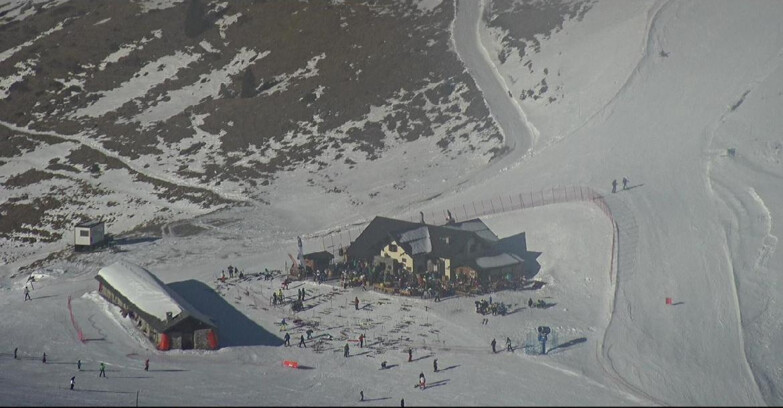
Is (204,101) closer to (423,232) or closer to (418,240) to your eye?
(423,232)

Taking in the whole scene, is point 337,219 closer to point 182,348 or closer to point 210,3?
point 182,348

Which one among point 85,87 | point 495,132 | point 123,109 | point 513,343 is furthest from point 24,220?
point 513,343

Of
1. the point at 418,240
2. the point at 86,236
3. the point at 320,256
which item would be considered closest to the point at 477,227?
the point at 418,240

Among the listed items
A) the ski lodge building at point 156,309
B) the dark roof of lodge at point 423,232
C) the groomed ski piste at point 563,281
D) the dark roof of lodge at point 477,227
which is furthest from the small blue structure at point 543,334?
the ski lodge building at point 156,309

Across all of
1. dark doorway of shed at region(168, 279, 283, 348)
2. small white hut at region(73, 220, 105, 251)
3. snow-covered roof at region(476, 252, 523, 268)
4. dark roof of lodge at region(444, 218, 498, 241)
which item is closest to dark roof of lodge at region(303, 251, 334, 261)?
dark doorway of shed at region(168, 279, 283, 348)

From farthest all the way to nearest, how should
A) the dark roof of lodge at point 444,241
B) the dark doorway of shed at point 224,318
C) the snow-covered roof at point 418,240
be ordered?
the snow-covered roof at point 418,240
the dark roof of lodge at point 444,241
the dark doorway of shed at point 224,318

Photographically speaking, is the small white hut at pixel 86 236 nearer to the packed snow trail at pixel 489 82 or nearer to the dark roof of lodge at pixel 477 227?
the dark roof of lodge at pixel 477 227

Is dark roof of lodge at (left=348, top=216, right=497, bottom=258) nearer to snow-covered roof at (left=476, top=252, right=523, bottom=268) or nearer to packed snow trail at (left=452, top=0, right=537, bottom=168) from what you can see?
snow-covered roof at (left=476, top=252, right=523, bottom=268)
